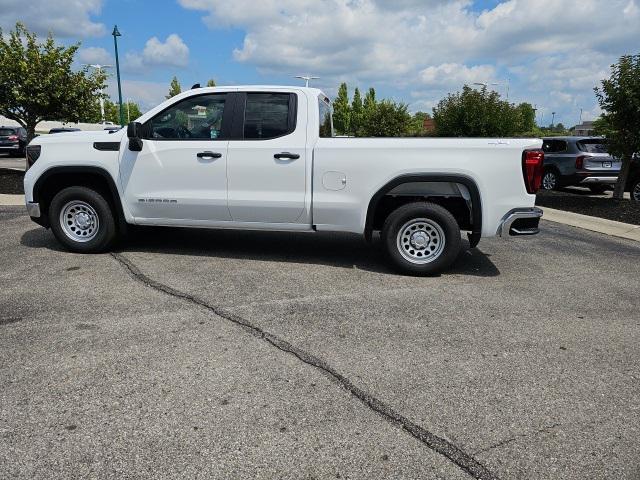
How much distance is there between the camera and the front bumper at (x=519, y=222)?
17.7 ft

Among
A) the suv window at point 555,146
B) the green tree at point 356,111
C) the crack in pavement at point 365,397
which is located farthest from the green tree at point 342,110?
the crack in pavement at point 365,397

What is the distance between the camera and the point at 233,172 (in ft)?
18.9

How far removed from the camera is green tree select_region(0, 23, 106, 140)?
12453mm

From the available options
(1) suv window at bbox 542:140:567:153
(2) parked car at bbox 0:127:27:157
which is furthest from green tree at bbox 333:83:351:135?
(1) suv window at bbox 542:140:567:153

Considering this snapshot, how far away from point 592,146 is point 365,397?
12.8 metres

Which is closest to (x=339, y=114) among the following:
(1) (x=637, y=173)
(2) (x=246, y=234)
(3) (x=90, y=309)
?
(1) (x=637, y=173)

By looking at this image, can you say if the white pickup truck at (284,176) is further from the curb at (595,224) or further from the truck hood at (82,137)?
the curb at (595,224)

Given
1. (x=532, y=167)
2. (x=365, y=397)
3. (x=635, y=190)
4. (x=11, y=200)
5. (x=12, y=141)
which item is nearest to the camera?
(x=365, y=397)

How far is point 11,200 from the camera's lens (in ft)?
34.8

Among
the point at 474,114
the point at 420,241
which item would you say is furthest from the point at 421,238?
the point at 474,114

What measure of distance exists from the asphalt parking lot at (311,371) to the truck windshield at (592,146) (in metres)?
8.61

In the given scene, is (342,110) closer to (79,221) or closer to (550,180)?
(550,180)

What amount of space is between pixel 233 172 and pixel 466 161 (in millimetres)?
2483

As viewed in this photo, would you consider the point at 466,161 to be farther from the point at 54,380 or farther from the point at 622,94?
the point at 622,94
